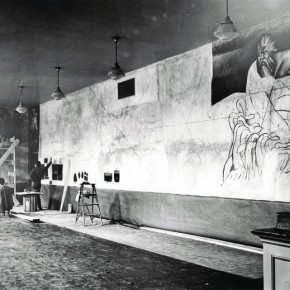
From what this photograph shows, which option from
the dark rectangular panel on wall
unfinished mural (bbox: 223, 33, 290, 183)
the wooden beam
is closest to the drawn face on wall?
unfinished mural (bbox: 223, 33, 290, 183)

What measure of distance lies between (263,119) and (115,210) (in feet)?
16.6

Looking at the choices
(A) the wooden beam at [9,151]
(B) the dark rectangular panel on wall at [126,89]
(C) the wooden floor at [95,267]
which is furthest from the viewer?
(A) the wooden beam at [9,151]

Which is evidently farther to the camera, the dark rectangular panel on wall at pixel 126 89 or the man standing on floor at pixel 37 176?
the man standing on floor at pixel 37 176

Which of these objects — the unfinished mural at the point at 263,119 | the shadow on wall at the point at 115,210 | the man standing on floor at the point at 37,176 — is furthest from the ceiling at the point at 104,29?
the man standing on floor at the point at 37,176

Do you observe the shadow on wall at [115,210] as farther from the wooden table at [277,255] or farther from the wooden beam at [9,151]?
the wooden table at [277,255]

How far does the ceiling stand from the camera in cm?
569

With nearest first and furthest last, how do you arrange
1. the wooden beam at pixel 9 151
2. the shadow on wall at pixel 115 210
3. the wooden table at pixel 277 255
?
1. the wooden table at pixel 277 255
2. the shadow on wall at pixel 115 210
3. the wooden beam at pixel 9 151

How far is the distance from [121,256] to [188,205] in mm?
2071

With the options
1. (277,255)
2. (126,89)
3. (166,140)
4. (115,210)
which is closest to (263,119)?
(166,140)

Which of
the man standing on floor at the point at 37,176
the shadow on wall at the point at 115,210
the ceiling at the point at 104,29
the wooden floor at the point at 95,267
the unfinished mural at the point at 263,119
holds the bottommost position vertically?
the wooden floor at the point at 95,267

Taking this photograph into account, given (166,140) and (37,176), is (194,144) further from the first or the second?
(37,176)

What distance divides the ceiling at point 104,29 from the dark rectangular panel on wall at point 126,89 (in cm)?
37

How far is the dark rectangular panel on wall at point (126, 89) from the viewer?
9828 millimetres

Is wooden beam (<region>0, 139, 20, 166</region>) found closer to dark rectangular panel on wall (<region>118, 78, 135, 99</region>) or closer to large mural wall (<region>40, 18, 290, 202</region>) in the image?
large mural wall (<region>40, 18, 290, 202</region>)
